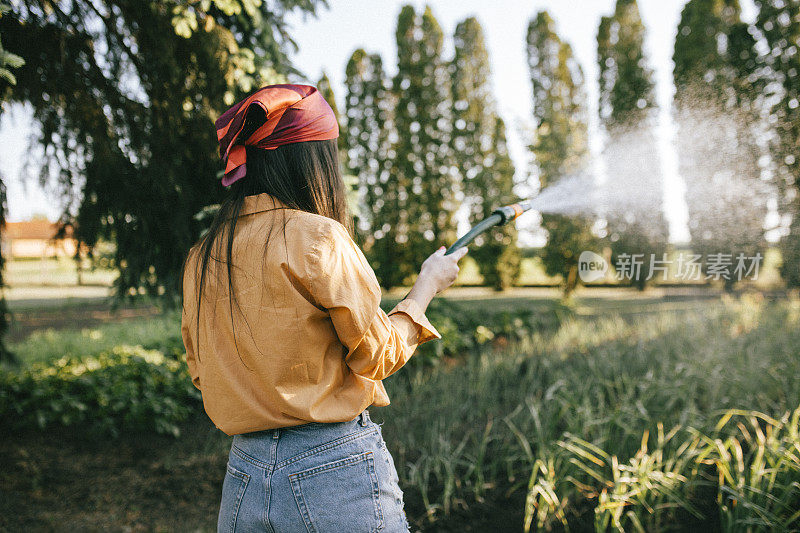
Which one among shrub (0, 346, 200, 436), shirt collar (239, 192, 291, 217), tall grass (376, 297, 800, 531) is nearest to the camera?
shirt collar (239, 192, 291, 217)

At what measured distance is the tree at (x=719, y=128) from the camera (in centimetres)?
704

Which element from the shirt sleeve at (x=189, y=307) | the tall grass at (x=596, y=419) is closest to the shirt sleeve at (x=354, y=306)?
the shirt sleeve at (x=189, y=307)

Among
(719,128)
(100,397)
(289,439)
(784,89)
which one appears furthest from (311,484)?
(719,128)

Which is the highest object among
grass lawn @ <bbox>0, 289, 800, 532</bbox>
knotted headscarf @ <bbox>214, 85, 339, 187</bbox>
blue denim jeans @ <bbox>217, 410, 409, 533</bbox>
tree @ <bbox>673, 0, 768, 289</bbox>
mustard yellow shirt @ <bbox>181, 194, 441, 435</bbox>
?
tree @ <bbox>673, 0, 768, 289</bbox>

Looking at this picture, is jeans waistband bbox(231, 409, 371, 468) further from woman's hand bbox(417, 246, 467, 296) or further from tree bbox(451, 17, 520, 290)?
tree bbox(451, 17, 520, 290)

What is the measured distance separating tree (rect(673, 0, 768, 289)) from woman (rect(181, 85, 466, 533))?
24.9 feet

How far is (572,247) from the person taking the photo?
849 cm

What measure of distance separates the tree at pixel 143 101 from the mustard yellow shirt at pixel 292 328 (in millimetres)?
1836

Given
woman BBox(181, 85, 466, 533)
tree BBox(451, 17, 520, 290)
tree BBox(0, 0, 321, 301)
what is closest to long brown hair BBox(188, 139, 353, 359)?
woman BBox(181, 85, 466, 533)

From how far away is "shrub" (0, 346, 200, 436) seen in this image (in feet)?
11.1

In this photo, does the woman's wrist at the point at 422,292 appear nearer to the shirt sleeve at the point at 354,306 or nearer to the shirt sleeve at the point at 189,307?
the shirt sleeve at the point at 354,306

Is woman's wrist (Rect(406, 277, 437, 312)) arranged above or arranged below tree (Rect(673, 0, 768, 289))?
below

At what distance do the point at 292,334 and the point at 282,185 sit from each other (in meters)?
0.34

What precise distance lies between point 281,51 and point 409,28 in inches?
361
